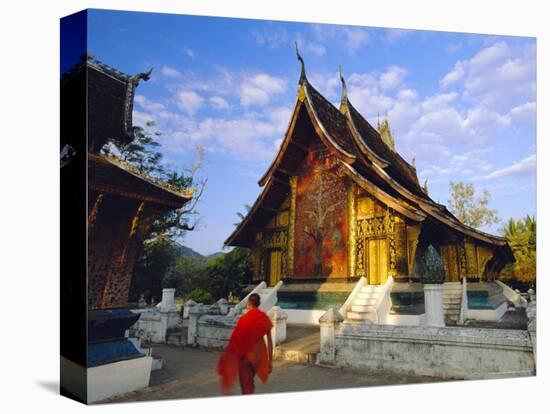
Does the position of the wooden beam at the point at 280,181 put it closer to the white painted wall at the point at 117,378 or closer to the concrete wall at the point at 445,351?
the concrete wall at the point at 445,351

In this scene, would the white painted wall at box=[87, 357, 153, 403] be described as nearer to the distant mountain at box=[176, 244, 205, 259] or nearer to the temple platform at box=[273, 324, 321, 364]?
the distant mountain at box=[176, 244, 205, 259]

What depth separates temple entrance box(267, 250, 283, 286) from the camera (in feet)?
39.2

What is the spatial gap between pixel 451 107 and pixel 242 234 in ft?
18.2

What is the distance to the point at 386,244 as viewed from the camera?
34.0ft

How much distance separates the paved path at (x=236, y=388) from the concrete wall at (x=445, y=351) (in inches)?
8.3

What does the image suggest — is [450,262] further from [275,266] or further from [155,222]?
[155,222]

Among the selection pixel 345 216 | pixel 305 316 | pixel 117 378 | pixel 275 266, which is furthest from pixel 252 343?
pixel 275 266

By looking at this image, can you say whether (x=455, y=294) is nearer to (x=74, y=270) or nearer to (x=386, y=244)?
(x=386, y=244)

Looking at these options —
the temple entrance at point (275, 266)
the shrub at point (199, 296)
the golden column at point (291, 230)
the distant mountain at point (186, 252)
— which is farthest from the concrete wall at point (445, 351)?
the temple entrance at point (275, 266)

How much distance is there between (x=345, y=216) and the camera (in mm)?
10992

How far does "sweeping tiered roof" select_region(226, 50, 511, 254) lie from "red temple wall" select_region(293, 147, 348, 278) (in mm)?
344

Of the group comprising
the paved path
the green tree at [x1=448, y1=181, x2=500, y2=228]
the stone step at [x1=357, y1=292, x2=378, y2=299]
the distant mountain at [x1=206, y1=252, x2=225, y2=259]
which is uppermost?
the green tree at [x1=448, y1=181, x2=500, y2=228]

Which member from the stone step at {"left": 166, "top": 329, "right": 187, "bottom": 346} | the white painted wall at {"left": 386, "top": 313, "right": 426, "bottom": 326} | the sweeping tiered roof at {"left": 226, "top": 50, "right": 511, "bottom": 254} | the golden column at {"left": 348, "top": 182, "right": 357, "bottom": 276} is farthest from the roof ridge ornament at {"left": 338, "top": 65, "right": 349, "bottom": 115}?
the stone step at {"left": 166, "top": 329, "right": 187, "bottom": 346}

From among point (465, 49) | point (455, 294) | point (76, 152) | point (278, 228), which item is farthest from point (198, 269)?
point (465, 49)
